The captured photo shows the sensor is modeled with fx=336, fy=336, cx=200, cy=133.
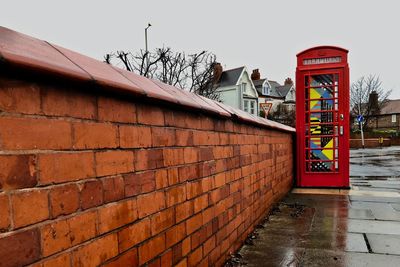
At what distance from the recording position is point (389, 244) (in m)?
3.50

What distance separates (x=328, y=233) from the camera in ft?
12.9

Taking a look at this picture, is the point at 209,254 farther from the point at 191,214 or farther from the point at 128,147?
the point at 128,147

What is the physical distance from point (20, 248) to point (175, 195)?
120 centimetres

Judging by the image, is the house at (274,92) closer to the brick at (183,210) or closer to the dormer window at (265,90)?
the dormer window at (265,90)

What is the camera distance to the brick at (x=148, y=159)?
1804mm

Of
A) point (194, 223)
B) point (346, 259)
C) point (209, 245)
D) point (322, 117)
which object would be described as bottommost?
point (346, 259)

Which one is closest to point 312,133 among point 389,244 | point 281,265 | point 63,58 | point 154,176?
point 389,244

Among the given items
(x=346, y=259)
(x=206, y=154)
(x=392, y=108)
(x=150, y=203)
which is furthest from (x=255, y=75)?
(x=150, y=203)

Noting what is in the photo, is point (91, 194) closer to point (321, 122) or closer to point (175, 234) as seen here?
point (175, 234)

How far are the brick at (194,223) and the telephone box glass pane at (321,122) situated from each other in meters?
5.28

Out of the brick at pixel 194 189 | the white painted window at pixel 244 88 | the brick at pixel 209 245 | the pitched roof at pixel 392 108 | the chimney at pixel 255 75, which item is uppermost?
the chimney at pixel 255 75

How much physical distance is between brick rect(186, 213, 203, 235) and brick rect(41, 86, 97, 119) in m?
1.22

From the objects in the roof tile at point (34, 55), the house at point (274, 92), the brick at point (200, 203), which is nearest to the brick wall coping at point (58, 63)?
the roof tile at point (34, 55)

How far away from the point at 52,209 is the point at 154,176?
77cm
